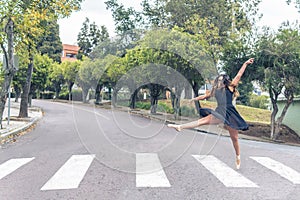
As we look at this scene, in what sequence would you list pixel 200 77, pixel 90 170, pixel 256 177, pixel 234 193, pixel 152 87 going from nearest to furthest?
pixel 234 193
pixel 256 177
pixel 90 170
pixel 200 77
pixel 152 87

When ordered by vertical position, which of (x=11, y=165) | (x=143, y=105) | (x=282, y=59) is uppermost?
(x=282, y=59)

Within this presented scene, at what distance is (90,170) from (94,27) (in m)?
52.8

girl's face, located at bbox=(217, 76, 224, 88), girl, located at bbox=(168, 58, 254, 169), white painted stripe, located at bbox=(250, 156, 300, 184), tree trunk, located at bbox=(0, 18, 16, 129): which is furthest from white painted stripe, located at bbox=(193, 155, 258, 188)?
tree trunk, located at bbox=(0, 18, 16, 129)

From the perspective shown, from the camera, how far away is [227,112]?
442 cm

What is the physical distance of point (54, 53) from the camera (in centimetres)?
5641

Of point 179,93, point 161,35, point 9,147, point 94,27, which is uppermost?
point 94,27

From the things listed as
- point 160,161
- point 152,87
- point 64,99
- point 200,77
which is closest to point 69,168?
point 160,161

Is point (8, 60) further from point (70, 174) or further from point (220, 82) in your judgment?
point (220, 82)

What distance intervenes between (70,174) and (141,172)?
4.48 feet

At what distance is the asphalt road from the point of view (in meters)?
4.91

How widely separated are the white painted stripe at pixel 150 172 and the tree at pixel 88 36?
166 ft

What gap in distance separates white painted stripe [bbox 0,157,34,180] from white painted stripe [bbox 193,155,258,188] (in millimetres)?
4080

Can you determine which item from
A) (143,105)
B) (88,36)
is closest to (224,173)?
(143,105)

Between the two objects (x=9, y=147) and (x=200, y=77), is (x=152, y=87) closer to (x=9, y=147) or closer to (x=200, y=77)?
(x=200, y=77)
